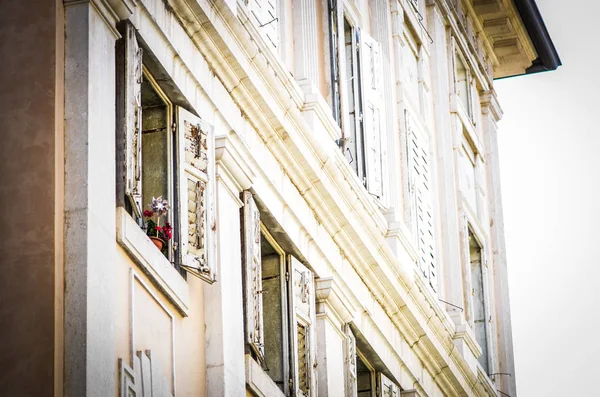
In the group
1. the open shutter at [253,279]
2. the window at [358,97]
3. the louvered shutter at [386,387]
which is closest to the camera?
the open shutter at [253,279]

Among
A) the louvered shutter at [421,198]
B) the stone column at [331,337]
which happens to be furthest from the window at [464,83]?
the stone column at [331,337]

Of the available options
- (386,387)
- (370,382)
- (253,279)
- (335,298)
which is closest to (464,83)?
(386,387)

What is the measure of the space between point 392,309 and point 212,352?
6.29m

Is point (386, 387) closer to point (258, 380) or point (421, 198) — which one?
point (421, 198)

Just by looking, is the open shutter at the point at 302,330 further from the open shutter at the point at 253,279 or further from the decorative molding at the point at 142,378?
the decorative molding at the point at 142,378

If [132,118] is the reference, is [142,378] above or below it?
below

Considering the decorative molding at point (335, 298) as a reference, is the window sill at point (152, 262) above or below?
below

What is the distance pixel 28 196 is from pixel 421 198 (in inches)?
455

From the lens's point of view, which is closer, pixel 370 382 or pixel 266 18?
pixel 266 18

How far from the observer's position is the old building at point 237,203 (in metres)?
12.3

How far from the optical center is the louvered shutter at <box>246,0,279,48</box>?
1719 cm

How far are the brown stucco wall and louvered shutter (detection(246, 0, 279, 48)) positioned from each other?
435cm

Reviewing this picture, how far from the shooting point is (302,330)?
57.1 feet

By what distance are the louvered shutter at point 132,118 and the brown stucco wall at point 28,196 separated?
2.95 feet
